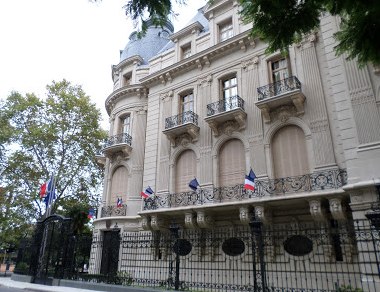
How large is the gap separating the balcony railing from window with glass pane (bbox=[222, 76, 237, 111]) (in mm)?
4495

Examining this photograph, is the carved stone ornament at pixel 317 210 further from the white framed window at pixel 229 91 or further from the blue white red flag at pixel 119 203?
the blue white red flag at pixel 119 203

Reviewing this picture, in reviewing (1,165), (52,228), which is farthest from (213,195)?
(1,165)

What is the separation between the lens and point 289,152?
547 inches

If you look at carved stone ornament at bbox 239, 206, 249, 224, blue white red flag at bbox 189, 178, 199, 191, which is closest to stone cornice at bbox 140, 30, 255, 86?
blue white red flag at bbox 189, 178, 199, 191

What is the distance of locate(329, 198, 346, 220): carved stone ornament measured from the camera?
11219mm

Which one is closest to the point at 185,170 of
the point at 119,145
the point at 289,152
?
the point at 119,145

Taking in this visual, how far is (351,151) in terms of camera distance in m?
11.5

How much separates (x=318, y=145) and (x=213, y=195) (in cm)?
529

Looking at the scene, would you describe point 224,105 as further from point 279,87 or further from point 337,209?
point 337,209

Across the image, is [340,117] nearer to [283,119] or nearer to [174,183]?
[283,119]

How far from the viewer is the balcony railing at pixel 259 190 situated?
12.0m

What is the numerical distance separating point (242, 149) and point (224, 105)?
2629mm

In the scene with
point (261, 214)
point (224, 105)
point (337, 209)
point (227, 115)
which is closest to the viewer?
point (337, 209)

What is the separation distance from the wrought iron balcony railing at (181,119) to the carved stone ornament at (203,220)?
17.1ft
